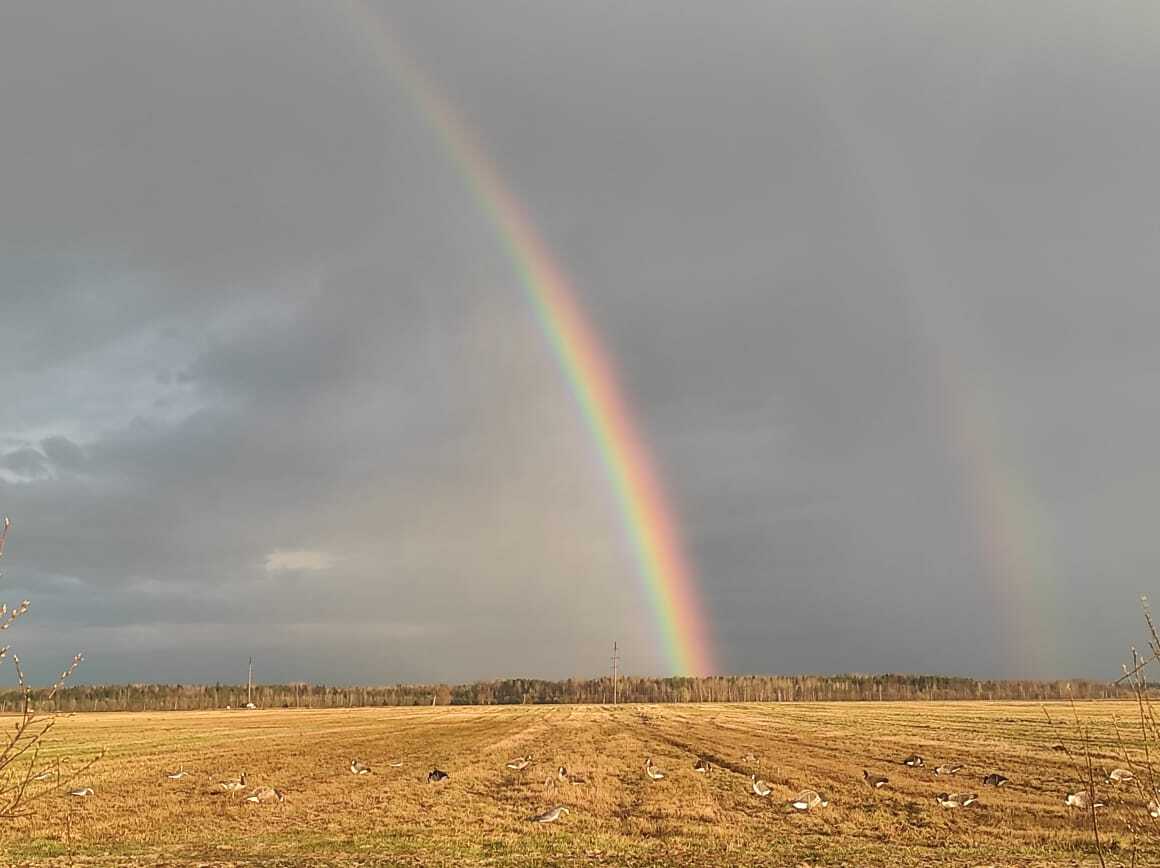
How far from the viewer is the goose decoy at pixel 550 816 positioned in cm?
2355

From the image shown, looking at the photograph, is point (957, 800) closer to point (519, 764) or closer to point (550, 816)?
point (550, 816)

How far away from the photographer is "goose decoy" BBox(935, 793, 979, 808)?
82.9 ft

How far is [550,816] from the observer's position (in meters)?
23.8

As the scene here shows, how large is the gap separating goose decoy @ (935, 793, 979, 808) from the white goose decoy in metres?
16.9

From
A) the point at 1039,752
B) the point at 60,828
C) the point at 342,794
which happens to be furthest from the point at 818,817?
the point at 1039,752

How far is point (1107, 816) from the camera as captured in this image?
2303 centimetres

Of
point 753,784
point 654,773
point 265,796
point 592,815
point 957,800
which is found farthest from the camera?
point 654,773

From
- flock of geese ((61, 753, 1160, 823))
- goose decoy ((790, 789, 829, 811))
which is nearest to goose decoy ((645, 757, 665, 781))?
flock of geese ((61, 753, 1160, 823))

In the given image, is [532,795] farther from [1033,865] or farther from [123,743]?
[123,743]

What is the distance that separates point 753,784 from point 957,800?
6683 mm

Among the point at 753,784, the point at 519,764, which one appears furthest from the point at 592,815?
the point at 519,764

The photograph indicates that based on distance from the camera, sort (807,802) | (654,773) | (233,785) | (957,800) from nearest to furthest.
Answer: (807,802) → (957,800) → (233,785) → (654,773)

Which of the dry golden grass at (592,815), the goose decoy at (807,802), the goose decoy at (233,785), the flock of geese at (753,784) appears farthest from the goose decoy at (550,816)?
the goose decoy at (233,785)

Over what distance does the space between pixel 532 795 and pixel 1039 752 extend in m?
25.4
